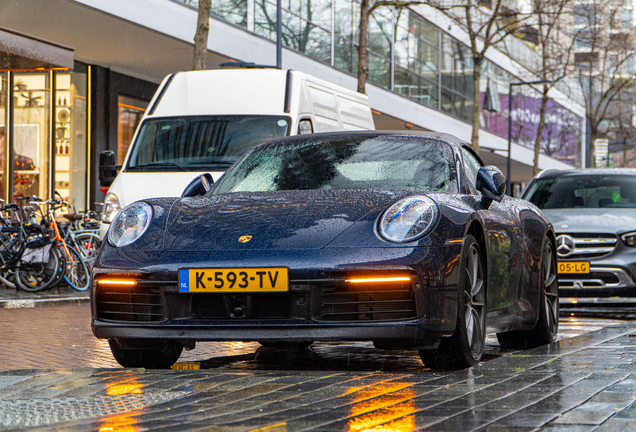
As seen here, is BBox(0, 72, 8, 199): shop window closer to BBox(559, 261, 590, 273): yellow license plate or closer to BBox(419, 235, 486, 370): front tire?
BBox(559, 261, 590, 273): yellow license plate

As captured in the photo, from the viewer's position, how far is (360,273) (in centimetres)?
481

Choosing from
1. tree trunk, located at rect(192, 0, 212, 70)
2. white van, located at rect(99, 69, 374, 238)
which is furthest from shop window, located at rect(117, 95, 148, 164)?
white van, located at rect(99, 69, 374, 238)

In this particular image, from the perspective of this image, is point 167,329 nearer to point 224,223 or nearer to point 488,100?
point 224,223

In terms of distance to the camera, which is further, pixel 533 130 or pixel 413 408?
pixel 533 130

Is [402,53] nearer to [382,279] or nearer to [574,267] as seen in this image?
[574,267]

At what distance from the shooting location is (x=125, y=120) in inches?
1011

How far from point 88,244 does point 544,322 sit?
9534 millimetres

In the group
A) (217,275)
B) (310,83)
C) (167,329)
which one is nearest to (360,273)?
(217,275)

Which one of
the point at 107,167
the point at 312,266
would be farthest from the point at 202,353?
the point at 107,167

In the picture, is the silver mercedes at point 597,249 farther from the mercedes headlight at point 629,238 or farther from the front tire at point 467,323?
the front tire at point 467,323

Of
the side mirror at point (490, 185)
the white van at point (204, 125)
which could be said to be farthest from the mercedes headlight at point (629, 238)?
the side mirror at point (490, 185)

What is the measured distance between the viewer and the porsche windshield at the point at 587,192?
1120cm

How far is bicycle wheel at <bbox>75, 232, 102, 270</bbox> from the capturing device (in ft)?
48.4

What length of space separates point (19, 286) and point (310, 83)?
15.4 feet
